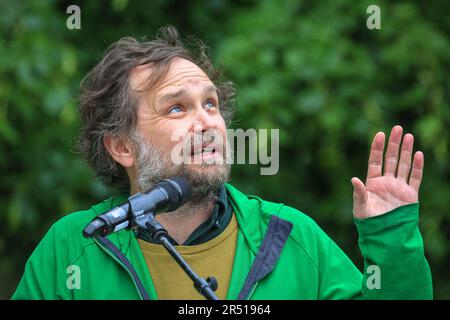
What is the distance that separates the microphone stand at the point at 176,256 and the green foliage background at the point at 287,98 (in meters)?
2.51

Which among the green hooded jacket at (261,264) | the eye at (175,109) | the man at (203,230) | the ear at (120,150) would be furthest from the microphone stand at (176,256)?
the ear at (120,150)

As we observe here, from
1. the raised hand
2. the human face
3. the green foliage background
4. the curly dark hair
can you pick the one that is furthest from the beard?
the green foliage background

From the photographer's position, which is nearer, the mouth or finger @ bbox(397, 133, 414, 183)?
finger @ bbox(397, 133, 414, 183)

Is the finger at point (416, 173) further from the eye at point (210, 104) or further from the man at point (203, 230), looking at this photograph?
the eye at point (210, 104)

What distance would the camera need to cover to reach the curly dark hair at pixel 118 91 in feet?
9.48

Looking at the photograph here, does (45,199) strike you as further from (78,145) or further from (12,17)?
(78,145)

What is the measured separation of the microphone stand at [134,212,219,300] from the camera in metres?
2.09

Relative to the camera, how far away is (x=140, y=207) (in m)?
2.20

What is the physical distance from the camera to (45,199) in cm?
474

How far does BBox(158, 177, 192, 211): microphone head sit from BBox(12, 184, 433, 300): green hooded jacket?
0.35 meters

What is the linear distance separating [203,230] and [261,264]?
10.4 inches
